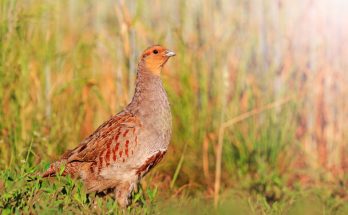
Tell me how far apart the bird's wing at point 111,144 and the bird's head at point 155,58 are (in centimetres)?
50

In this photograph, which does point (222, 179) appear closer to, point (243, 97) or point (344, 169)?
point (243, 97)

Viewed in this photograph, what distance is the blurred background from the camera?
257 inches

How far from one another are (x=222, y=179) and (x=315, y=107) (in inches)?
57.9

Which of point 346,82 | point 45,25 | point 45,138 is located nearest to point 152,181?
point 45,138

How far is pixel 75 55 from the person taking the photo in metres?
7.11

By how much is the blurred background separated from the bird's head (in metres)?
0.88

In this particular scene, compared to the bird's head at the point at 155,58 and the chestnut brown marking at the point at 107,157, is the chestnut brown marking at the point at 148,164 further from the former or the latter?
the bird's head at the point at 155,58

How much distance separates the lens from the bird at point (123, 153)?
5199 mm

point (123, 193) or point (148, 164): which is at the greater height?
point (148, 164)

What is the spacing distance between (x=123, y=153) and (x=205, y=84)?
6.95ft

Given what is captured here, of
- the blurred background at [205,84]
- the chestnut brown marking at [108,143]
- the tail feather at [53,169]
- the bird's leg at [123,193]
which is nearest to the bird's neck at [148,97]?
the chestnut brown marking at [108,143]

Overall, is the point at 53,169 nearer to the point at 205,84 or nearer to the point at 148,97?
the point at 148,97

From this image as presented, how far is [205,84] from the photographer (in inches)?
282

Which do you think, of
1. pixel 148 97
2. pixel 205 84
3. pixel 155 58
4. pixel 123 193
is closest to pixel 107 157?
pixel 123 193
